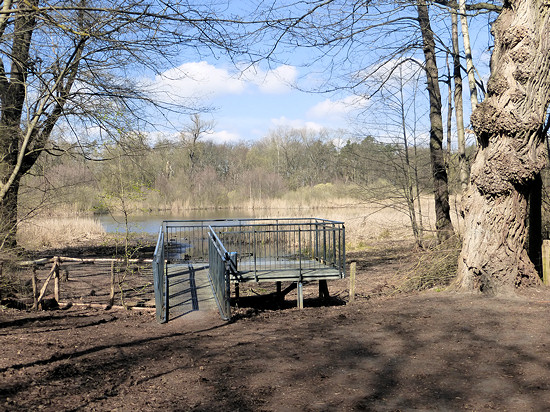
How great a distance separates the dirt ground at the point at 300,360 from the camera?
4.52 metres

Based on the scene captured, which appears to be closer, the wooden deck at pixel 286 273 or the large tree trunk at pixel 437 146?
the wooden deck at pixel 286 273

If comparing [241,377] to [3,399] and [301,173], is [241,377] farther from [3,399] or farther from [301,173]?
[301,173]

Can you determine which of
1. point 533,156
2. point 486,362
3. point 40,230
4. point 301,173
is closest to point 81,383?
point 486,362

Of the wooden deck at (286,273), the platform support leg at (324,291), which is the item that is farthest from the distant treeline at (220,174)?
the platform support leg at (324,291)

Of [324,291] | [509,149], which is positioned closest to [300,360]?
[509,149]

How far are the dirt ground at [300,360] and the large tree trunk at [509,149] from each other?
0.58 metres

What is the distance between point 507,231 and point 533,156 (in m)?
1.23

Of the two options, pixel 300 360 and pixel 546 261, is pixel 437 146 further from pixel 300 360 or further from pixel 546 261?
pixel 300 360

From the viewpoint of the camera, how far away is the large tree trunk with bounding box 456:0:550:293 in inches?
306

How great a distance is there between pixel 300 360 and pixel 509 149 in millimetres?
4693

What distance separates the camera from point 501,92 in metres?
7.91

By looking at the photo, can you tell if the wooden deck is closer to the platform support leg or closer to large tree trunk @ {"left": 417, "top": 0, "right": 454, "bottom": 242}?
the platform support leg

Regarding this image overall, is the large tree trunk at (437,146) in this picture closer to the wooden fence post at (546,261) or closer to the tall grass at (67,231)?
the wooden fence post at (546,261)

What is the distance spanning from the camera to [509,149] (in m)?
7.84
